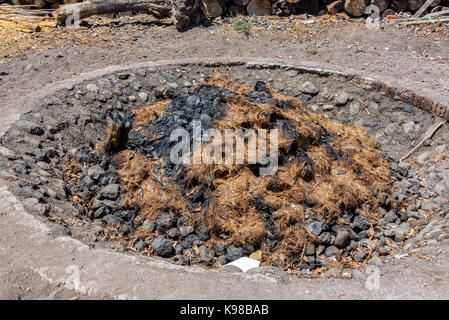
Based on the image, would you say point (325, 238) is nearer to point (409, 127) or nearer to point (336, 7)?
point (409, 127)

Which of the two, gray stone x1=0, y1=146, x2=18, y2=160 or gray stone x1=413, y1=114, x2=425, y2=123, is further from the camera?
gray stone x1=413, y1=114, x2=425, y2=123

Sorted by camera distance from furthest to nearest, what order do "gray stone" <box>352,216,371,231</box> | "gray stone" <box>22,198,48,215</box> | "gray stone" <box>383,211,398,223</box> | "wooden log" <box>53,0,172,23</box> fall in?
"wooden log" <box>53,0,172,23</box> → "gray stone" <box>383,211,398,223</box> → "gray stone" <box>352,216,371,231</box> → "gray stone" <box>22,198,48,215</box>

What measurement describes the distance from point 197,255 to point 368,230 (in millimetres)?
1545

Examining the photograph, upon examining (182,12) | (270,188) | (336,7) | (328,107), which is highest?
(336,7)

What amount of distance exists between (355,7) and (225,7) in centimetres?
263

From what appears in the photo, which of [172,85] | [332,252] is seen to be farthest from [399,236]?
[172,85]

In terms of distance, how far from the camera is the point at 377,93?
5.17 m

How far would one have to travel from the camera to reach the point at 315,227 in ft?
10.6

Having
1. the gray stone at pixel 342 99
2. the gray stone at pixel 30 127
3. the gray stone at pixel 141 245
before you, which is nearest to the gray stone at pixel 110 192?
the gray stone at pixel 141 245

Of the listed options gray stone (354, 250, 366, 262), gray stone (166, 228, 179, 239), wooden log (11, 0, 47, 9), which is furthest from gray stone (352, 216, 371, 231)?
wooden log (11, 0, 47, 9)

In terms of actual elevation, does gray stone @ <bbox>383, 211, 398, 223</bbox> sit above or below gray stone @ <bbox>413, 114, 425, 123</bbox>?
below

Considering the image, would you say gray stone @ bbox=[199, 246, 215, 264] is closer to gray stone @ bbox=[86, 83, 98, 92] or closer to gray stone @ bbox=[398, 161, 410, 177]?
gray stone @ bbox=[398, 161, 410, 177]

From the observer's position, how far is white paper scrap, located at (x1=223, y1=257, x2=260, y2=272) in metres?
2.86

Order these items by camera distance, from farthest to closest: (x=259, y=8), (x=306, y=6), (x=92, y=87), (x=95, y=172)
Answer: (x=259, y=8) → (x=306, y=6) → (x=92, y=87) → (x=95, y=172)
